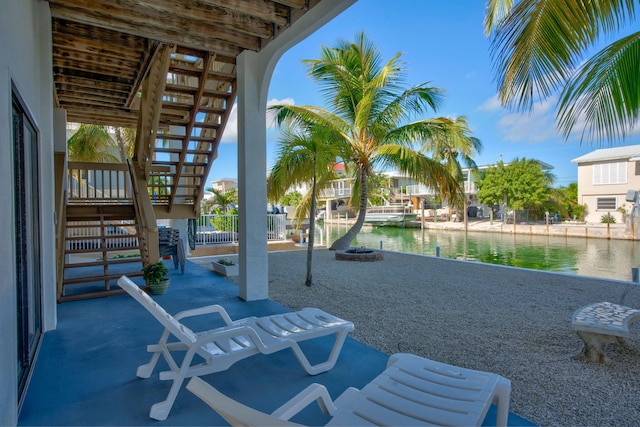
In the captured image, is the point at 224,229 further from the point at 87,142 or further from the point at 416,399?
the point at 416,399

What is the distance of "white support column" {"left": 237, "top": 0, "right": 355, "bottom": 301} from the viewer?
4949 millimetres

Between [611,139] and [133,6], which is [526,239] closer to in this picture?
[611,139]

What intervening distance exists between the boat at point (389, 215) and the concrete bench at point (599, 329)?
1095 inches

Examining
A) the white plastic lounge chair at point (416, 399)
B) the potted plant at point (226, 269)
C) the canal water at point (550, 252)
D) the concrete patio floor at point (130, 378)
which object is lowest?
the canal water at point (550, 252)

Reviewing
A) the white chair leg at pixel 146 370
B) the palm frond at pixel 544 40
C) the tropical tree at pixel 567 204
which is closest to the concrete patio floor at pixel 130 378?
the white chair leg at pixel 146 370

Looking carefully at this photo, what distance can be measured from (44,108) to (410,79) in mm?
8172

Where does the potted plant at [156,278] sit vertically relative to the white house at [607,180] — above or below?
below

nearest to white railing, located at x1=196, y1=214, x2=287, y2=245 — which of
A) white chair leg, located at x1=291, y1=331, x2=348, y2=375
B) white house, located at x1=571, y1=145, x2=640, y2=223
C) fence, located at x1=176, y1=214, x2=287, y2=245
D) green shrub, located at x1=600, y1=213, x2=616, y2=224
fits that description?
fence, located at x1=176, y1=214, x2=287, y2=245

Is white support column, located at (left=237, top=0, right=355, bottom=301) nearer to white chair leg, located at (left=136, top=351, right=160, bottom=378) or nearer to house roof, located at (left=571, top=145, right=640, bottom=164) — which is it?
white chair leg, located at (left=136, top=351, right=160, bottom=378)

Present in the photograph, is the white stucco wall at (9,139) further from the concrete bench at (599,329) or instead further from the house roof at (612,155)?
the house roof at (612,155)

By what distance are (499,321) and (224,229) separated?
993 cm

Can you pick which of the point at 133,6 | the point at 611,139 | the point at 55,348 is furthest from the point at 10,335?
the point at 611,139

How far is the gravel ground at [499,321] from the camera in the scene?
8.24 ft

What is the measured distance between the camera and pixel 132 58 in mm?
5449
